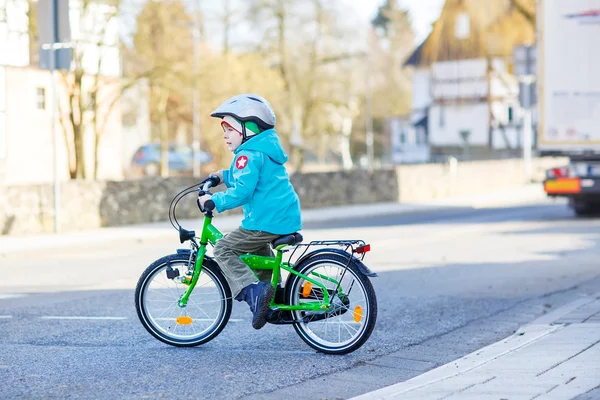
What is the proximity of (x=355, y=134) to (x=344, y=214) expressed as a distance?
175 ft

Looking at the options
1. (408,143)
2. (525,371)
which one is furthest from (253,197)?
(408,143)

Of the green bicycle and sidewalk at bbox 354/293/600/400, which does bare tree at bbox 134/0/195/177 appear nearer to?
the green bicycle

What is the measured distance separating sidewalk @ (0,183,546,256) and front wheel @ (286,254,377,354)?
8.66 m

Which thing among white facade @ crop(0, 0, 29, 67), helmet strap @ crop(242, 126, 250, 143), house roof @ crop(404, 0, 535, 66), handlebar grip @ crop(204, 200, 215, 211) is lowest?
handlebar grip @ crop(204, 200, 215, 211)

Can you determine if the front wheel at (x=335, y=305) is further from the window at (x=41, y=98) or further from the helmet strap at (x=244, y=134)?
the window at (x=41, y=98)

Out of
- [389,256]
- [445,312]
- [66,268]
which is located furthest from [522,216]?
[445,312]

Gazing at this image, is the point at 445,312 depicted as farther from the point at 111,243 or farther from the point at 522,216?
the point at 522,216

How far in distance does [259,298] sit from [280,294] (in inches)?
7.9

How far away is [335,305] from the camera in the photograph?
684 cm

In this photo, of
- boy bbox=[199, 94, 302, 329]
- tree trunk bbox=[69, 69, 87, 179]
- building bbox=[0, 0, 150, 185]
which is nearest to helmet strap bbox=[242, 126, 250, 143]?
boy bbox=[199, 94, 302, 329]

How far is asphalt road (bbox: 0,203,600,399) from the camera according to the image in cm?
597

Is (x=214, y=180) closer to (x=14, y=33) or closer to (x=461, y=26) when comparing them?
(x=14, y=33)

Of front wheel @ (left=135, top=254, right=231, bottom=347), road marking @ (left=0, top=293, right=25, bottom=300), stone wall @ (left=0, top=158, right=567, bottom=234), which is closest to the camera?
front wheel @ (left=135, top=254, right=231, bottom=347)

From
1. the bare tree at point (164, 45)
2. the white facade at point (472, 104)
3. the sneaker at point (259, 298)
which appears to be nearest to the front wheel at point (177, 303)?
the sneaker at point (259, 298)
